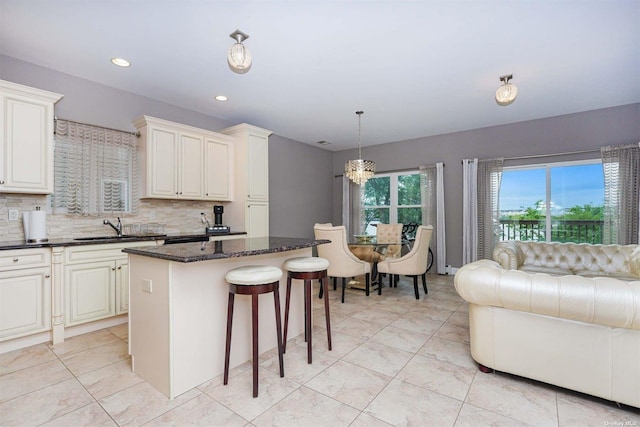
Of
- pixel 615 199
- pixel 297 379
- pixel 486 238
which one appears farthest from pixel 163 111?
pixel 615 199

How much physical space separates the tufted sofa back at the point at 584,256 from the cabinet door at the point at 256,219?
3550mm

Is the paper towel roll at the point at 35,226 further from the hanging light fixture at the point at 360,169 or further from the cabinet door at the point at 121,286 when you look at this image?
the hanging light fixture at the point at 360,169

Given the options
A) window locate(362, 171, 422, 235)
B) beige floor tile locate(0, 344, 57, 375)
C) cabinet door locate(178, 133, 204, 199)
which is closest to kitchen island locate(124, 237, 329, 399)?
beige floor tile locate(0, 344, 57, 375)

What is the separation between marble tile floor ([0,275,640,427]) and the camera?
5.41ft

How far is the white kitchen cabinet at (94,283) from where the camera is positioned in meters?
2.76

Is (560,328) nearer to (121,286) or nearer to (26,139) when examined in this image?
(121,286)

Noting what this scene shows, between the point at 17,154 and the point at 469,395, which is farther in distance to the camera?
the point at 17,154

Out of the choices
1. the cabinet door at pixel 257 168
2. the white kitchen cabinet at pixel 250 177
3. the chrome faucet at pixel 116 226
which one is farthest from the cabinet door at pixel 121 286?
the cabinet door at pixel 257 168

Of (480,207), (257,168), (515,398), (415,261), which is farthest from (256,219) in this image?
(480,207)

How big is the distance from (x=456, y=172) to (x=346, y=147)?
2409 mm

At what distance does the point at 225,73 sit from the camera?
10.5 ft

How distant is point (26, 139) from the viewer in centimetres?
274

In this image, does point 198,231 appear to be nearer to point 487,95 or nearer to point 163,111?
point 163,111

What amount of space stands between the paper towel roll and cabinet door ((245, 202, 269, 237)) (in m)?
2.20
